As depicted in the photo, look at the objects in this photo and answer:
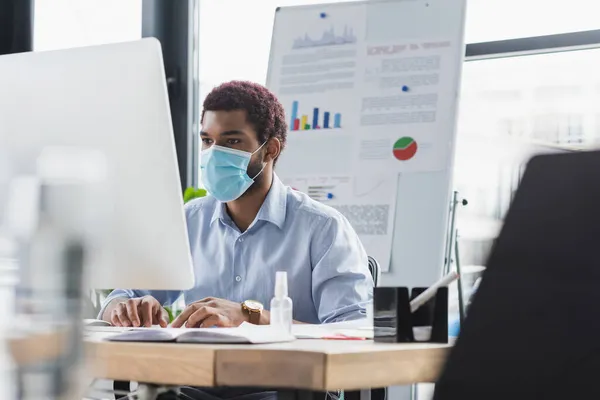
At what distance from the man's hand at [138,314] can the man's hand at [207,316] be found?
13 centimetres

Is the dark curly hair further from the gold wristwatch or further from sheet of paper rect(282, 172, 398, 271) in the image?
sheet of paper rect(282, 172, 398, 271)

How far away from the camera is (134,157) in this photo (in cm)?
118

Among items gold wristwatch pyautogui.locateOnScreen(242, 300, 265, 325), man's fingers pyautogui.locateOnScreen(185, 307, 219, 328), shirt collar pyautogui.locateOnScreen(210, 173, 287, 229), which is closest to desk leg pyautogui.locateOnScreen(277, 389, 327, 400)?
man's fingers pyautogui.locateOnScreen(185, 307, 219, 328)

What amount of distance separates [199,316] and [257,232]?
73cm

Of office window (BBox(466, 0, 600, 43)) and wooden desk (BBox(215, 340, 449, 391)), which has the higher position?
office window (BBox(466, 0, 600, 43))

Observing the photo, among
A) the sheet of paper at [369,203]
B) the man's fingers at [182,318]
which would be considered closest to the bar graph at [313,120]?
the sheet of paper at [369,203]

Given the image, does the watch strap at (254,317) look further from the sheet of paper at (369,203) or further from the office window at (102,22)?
the office window at (102,22)

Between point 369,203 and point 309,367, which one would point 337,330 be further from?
point 369,203

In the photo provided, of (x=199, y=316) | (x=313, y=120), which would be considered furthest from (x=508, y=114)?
(x=199, y=316)

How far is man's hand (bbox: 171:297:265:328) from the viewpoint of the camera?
1.41m

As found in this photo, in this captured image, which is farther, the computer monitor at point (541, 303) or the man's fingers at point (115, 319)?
the man's fingers at point (115, 319)

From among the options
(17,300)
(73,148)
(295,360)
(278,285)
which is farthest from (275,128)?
(17,300)

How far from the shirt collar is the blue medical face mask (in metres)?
0.04

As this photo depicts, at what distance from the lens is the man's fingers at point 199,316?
1.40 meters
